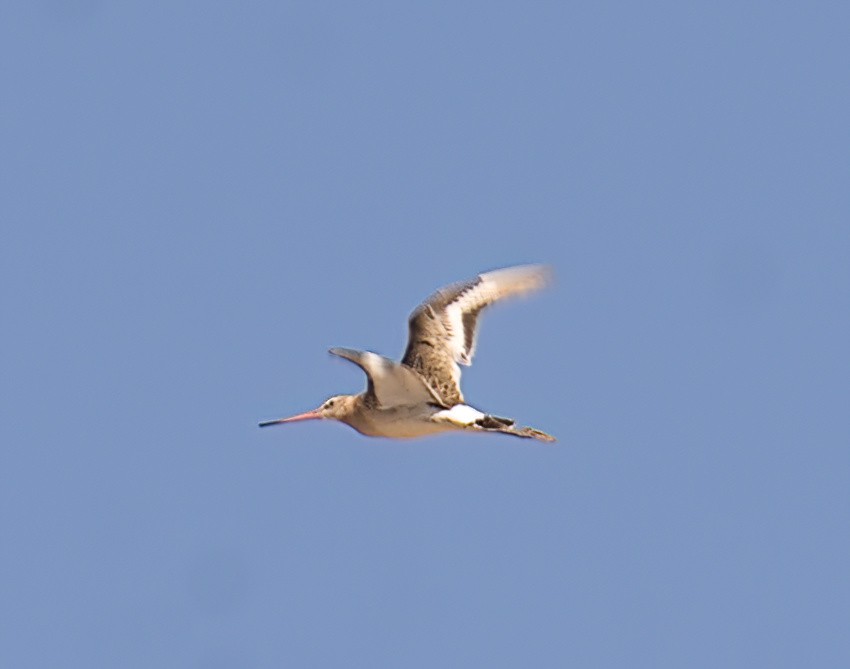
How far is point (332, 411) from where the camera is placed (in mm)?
16453

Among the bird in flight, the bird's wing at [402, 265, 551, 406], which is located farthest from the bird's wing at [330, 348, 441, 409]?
the bird's wing at [402, 265, 551, 406]

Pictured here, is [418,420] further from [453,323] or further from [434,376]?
[453,323]

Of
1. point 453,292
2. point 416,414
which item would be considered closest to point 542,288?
point 453,292

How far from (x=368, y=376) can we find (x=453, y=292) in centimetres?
189

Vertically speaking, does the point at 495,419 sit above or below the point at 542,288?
below

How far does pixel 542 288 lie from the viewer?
16.7 m

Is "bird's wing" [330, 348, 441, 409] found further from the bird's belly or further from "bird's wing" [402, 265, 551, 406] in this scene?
"bird's wing" [402, 265, 551, 406]

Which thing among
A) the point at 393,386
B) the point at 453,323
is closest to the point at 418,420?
the point at 393,386

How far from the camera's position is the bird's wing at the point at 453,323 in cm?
1600

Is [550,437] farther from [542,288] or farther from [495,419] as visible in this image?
[542,288]

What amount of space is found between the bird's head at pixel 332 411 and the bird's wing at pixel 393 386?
69 centimetres

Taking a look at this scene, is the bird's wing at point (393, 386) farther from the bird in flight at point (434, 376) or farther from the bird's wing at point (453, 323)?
the bird's wing at point (453, 323)

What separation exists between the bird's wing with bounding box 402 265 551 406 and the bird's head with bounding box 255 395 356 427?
0.67 metres

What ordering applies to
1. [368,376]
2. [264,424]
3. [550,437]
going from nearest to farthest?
[368,376] → [550,437] → [264,424]
